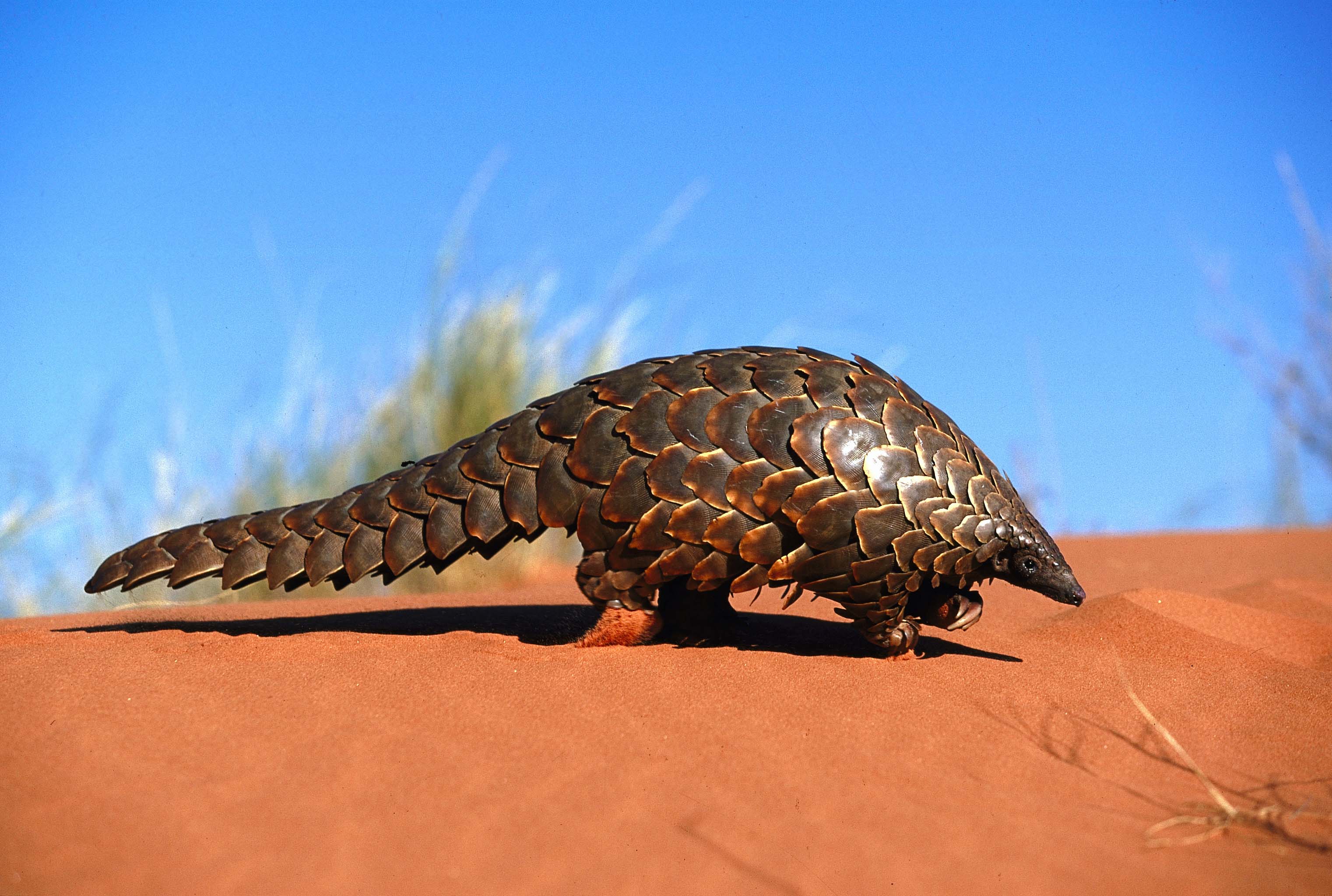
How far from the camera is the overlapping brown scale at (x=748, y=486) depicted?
4.21m

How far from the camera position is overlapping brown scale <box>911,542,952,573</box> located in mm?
4248

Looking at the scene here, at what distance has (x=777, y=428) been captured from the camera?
4254 mm

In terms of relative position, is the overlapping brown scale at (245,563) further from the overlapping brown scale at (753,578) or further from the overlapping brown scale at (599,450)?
the overlapping brown scale at (753,578)

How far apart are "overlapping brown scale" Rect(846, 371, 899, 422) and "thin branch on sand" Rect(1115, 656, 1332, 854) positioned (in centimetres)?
169

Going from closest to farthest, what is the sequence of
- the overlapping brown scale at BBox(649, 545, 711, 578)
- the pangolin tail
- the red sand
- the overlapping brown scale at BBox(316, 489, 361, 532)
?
the red sand, the overlapping brown scale at BBox(649, 545, 711, 578), the pangolin tail, the overlapping brown scale at BBox(316, 489, 361, 532)

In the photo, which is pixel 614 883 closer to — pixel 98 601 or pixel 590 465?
pixel 590 465

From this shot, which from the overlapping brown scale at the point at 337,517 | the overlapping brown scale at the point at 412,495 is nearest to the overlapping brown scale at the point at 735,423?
the overlapping brown scale at the point at 412,495

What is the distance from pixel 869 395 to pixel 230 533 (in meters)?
2.87

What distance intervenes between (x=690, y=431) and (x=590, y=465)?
17.8 inches

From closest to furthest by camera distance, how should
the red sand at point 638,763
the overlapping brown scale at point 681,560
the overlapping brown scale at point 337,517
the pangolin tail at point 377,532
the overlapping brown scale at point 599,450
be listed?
the red sand at point 638,763, the overlapping brown scale at point 681,560, the overlapping brown scale at point 599,450, the pangolin tail at point 377,532, the overlapping brown scale at point 337,517

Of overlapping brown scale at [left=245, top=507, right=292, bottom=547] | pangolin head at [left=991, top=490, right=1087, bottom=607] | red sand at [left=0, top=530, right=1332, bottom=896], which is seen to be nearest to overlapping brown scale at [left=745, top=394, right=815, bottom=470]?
red sand at [left=0, top=530, right=1332, bottom=896]

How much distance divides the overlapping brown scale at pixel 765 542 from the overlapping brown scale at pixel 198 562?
7.61ft

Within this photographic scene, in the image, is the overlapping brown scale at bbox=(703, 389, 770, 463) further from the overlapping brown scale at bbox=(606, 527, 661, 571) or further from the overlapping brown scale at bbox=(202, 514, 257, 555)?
the overlapping brown scale at bbox=(202, 514, 257, 555)

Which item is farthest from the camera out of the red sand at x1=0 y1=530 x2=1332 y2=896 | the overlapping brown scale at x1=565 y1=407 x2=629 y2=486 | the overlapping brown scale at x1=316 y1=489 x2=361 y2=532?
the overlapping brown scale at x1=316 y1=489 x2=361 y2=532
